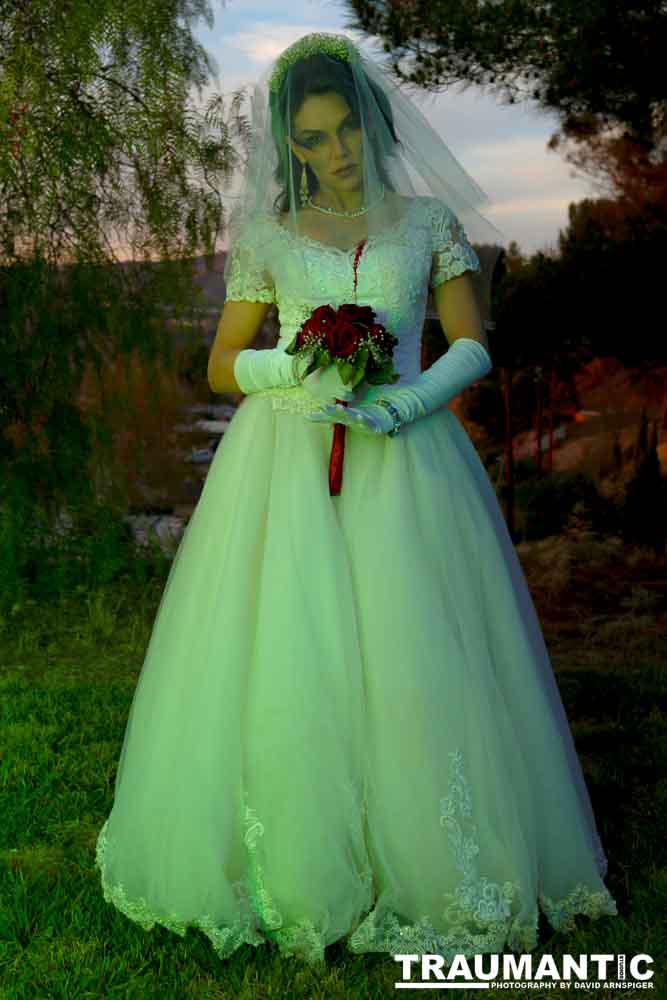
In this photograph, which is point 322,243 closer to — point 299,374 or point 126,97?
point 299,374

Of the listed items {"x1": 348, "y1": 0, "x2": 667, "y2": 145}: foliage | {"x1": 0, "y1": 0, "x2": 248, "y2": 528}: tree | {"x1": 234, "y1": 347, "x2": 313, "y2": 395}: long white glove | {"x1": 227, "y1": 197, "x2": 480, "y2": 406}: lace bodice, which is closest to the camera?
{"x1": 234, "y1": 347, "x2": 313, "y2": 395}: long white glove

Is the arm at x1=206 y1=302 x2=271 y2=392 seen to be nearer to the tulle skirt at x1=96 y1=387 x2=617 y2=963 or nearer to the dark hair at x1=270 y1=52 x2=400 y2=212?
the tulle skirt at x1=96 y1=387 x2=617 y2=963

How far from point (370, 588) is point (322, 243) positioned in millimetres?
816

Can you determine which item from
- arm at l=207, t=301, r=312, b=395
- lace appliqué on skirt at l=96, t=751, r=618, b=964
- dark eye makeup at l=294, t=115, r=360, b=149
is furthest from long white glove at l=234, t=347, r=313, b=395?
lace appliqué on skirt at l=96, t=751, r=618, b=964

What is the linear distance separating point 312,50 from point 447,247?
552 millimetres

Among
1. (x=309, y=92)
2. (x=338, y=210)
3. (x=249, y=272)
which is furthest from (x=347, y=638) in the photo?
(x=309, y=92)

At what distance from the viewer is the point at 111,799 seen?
379cm

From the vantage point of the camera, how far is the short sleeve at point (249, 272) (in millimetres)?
2834

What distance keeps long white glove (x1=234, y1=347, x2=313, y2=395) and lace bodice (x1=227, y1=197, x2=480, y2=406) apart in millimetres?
83

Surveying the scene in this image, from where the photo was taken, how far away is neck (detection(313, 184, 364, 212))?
2844 millimetres

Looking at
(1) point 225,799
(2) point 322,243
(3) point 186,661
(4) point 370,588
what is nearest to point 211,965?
(1) point 225,799

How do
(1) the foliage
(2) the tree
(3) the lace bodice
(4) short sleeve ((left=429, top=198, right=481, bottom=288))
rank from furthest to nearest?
(2) the tree
(1) the foliage
(4) short sleeve ((left=429, top=198, right=481, bottom=288))
(3) the lace bodice

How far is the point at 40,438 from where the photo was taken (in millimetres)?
6605

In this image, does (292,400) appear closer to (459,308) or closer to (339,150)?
(459,308)
